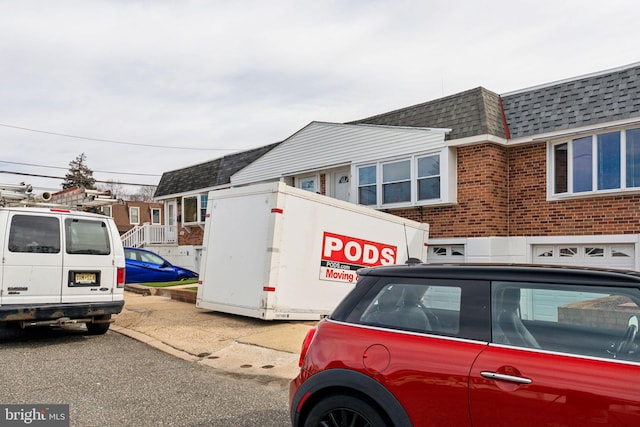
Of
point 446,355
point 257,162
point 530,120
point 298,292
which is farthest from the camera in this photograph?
point 257,162

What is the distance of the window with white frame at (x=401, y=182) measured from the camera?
13.0 m

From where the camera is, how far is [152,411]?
15.6 feet

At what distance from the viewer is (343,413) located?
127 inches

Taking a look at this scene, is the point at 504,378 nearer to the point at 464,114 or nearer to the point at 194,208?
the point at 464,114

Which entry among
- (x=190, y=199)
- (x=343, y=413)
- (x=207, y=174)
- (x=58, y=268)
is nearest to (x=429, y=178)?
(x=58, y=268)

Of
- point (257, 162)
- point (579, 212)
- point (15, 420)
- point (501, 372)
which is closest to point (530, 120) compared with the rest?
point (579, 212)

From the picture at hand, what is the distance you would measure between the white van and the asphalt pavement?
38.4 inches

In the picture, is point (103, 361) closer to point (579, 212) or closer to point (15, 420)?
point (15, 420)

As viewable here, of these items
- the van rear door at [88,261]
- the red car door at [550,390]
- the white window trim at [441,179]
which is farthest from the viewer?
the white window trim at [441,179]

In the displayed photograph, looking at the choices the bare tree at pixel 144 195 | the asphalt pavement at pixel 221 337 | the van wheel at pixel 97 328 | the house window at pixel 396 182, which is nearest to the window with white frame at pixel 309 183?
the house window at pixel 396 182

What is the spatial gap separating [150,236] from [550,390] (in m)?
23.7

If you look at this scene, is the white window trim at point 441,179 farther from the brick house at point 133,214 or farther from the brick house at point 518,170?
the brick house at point 133,214

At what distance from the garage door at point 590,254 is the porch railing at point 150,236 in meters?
16.9

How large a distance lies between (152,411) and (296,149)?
1263 centimetres
